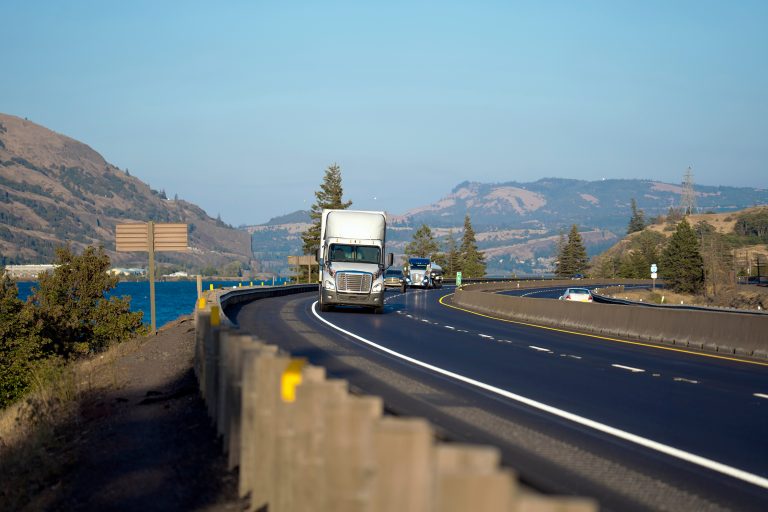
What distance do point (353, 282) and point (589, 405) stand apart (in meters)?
25.9

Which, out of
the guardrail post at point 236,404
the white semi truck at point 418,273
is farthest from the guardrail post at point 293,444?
the white semi truck at point 418,273

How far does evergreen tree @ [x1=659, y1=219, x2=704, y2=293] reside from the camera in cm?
15488

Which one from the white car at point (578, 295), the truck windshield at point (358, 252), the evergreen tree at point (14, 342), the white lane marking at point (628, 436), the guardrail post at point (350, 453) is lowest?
the evergreen tree at point (14, 342)

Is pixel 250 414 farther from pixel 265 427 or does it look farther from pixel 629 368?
pixel 629 368

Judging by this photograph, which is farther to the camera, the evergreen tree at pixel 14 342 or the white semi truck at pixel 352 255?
the evergreen tree at pixel 14 342

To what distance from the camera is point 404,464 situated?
12.6 ft

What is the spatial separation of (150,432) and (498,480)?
30.1 feet

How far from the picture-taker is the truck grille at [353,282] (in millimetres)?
39344

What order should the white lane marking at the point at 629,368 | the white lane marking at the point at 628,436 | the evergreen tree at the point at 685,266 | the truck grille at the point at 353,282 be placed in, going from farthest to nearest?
the evergreen tree at the point at 685,266 < the truck grille at the point at 353,282 < the white lane marking at the point at 629,368 < the white lane marking at the point at 628,436

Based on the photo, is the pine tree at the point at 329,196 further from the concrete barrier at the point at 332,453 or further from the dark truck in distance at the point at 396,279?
the concrete barrier at the point at 332,453

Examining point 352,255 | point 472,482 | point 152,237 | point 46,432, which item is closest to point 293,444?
point 472,482

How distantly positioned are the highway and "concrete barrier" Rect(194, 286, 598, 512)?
31.8 inches

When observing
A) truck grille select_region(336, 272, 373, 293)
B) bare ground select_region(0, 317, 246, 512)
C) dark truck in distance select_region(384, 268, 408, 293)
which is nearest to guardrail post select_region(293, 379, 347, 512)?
bare ground select_region(0, 317, 246, 512)

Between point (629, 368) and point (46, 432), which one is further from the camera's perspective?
point (629, 368)
